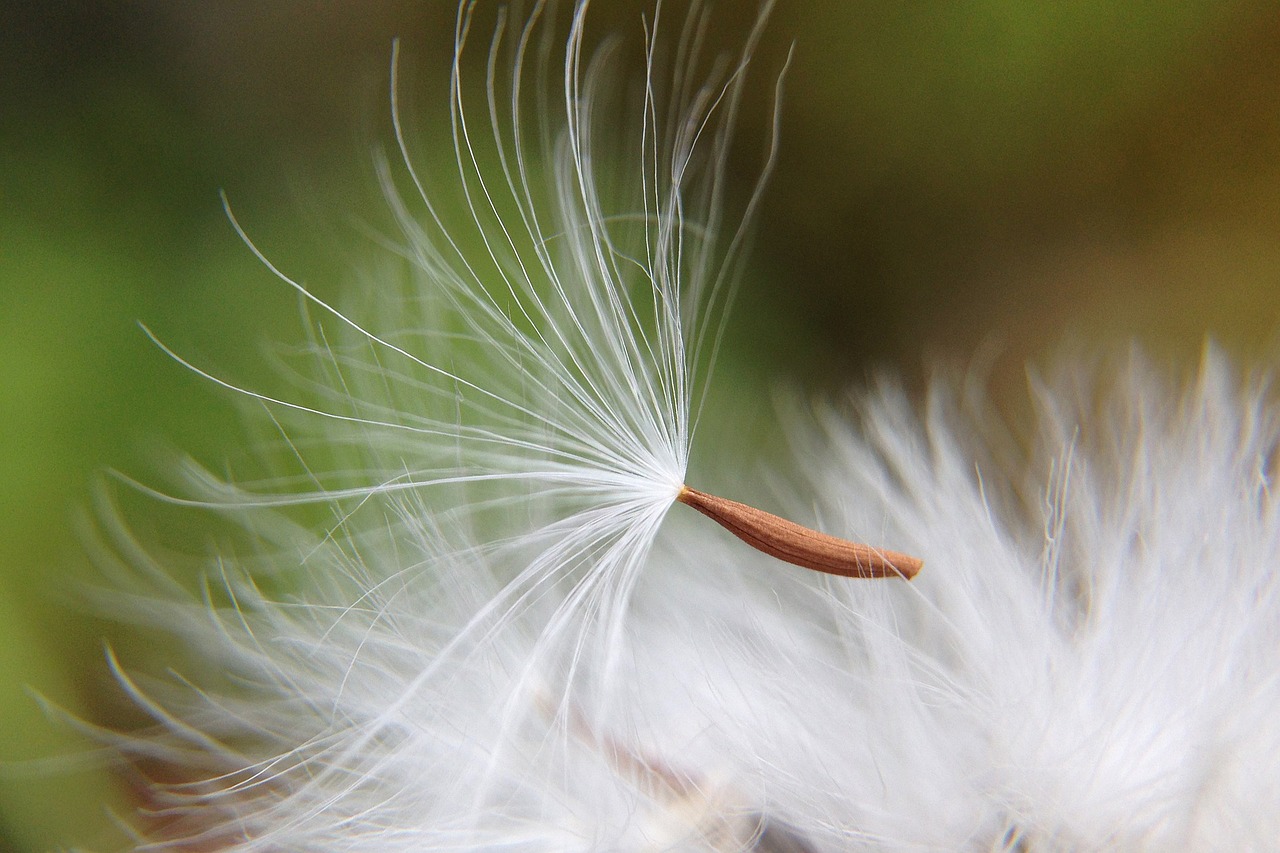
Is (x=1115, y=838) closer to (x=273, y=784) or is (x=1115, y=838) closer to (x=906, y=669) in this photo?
(x=906, y=669)

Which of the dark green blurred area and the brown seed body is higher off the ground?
the dark green blurred area

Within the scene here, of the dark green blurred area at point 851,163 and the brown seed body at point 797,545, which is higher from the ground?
the dark green blurred area at point 851,163

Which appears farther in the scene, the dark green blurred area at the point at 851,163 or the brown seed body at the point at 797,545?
the dark green blurred area at the point at 851,163

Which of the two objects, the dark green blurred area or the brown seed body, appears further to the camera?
the dark green blurred area
